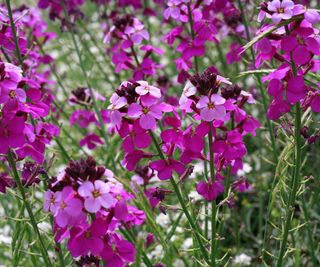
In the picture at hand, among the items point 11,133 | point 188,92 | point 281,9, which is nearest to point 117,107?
point 188,92

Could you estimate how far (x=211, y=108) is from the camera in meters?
1.77

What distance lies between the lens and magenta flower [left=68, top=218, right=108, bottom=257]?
158 cm

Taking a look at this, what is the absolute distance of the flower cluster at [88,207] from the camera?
1532 millimetres

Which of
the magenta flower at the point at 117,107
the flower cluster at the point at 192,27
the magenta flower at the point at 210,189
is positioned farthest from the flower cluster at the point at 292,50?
the flower cluster at the point at 192,27

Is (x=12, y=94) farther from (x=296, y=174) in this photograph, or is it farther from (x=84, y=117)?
(x=84, y=117)

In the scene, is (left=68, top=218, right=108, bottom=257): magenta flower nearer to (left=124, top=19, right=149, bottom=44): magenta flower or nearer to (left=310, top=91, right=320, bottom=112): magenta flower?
(left=310, top=91, right=320, bottom=112): magenta flower

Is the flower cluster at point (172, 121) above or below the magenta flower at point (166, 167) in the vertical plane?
above

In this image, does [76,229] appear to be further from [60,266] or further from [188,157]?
[60,266]

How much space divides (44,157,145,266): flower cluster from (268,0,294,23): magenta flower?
64 cm

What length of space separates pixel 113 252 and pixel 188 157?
1.37ft

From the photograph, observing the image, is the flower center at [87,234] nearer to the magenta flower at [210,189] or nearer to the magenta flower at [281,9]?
the magenta flower at [210,189]

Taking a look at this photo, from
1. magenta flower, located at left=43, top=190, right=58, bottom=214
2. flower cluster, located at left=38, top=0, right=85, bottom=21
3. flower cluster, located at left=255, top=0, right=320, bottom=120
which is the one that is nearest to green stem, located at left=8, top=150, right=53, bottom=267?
magenta flower, located at left=43, top=190, right=58, bottom=214

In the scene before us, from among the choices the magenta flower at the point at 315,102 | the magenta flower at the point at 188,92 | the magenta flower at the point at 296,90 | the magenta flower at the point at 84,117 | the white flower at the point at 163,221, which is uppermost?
the magenta flower at the point at 188,92

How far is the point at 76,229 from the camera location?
160 centimetres
